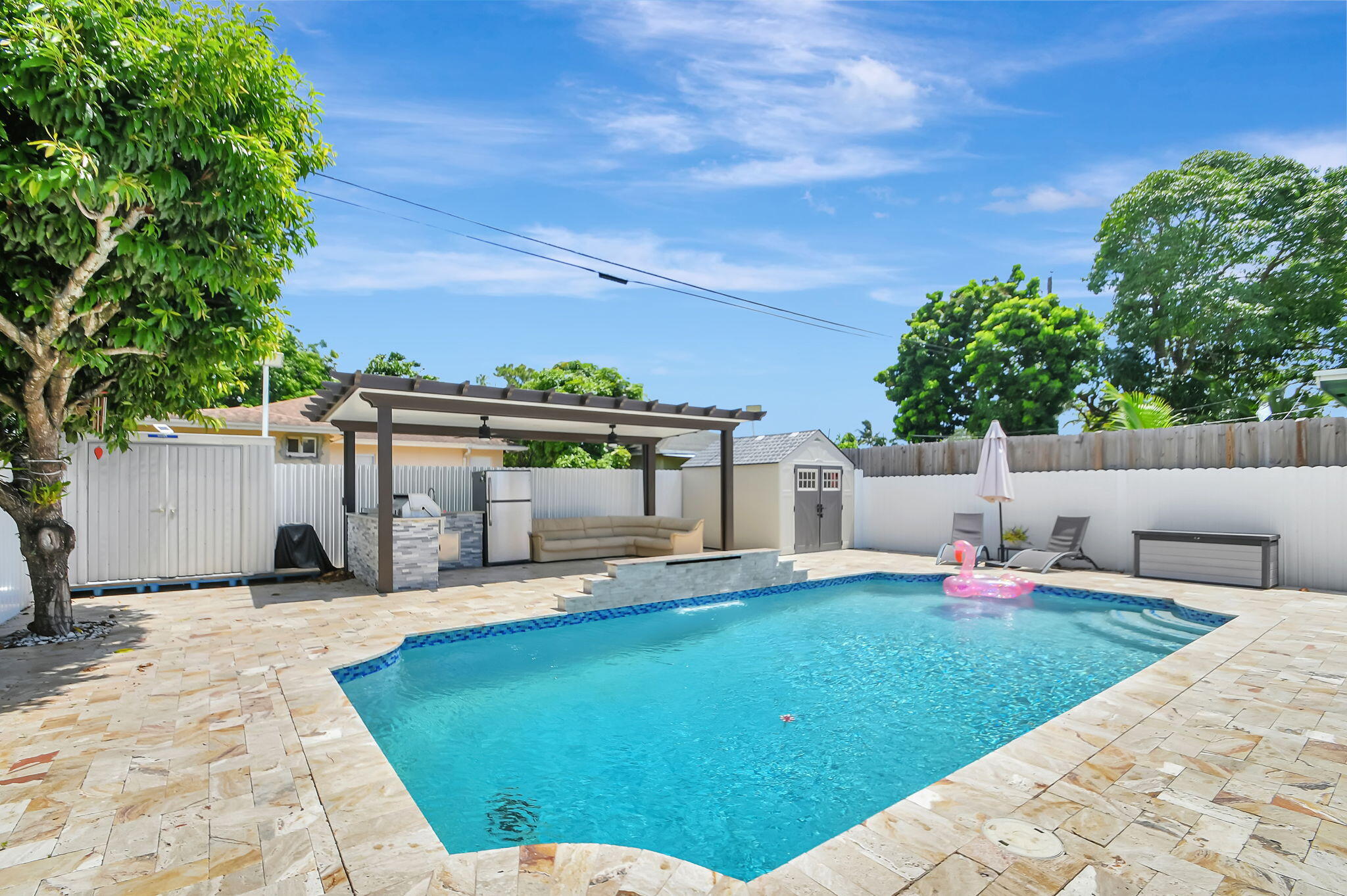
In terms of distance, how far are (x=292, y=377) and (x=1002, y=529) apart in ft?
86.5

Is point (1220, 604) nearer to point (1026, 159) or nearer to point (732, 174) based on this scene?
point (1026, 159)

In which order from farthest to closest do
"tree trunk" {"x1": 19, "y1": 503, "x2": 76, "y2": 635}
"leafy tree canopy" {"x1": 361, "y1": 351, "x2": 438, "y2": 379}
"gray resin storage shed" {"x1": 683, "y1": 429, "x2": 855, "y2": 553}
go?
1. "leafy tree canopy" {"x1": 361, "y1": 351, "x2": 438, "y2": 379}
2. "gray resin storage shed" {"x1": 683, "y1": 429, "x2": 855, "y2": 553}
3. "tree trunk" {"x1": 19, "y1": 503, "x2": 76, "y2": 635}

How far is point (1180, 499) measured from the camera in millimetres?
10086

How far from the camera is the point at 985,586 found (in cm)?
948

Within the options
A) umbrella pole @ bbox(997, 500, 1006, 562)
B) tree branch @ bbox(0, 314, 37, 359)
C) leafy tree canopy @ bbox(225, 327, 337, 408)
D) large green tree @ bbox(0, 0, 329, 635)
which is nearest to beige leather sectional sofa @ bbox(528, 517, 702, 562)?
umbrella pole @ bbox(997, 500, 1006, 562)

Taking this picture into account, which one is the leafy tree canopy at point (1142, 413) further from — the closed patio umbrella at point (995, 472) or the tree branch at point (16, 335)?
the tree branch at point (16, 335)

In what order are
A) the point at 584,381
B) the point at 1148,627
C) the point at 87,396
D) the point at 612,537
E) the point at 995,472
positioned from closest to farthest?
the point at 87,396 → the point at 1148,627 → the point at 995,472 → the point at 612,537 → the point at 584,381

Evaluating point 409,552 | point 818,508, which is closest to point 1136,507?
point 818,508

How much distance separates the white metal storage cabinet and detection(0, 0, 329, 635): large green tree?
2.34 m

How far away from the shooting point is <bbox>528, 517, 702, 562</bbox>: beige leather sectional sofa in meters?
11.7

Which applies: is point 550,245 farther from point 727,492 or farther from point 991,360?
point 991,360

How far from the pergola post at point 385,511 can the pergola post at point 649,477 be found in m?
6.16

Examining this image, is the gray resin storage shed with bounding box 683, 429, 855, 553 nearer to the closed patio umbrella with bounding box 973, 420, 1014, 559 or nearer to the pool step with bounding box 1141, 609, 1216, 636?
the closed patio umbrella with bounding box 973, 420, 1014, 559

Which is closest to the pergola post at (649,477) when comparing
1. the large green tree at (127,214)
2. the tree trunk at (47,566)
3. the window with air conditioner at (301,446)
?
the large green tree at (127,214)
